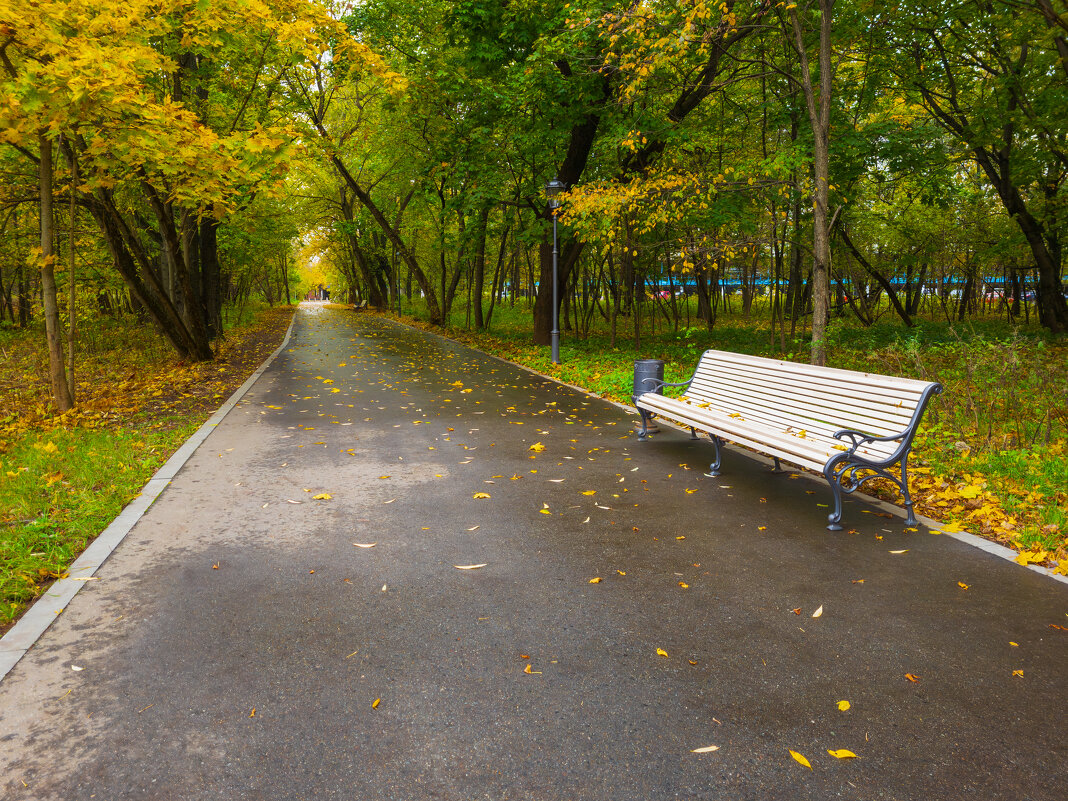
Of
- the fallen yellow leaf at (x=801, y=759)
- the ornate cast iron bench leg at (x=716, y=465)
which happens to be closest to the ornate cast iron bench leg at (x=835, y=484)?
the ornate cast iron bench leg at (x=716, y=465)

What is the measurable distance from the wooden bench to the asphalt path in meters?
0.45

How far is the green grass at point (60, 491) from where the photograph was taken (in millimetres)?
3939

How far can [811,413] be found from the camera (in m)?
5.76

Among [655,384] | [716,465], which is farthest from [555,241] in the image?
[716,465]

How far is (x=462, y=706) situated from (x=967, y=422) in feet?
22.5

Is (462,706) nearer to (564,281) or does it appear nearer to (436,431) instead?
(436,431)

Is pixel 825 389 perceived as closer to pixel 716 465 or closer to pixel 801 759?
pixel 716 465

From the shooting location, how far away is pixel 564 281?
17.7m

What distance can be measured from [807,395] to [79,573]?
5793 mm

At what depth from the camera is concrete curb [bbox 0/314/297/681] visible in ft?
10.5

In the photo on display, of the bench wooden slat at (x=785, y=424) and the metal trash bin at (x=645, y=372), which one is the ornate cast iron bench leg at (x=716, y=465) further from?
the metal trash bin at (x=645, y=372)

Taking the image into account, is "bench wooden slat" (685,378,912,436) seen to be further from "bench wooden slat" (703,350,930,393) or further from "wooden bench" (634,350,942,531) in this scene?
"bench wooden slat" (703,350,930,393)

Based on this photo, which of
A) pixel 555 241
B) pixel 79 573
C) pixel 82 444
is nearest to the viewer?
pixel 79 573

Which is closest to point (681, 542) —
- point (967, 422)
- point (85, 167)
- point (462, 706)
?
point (462, 706)
